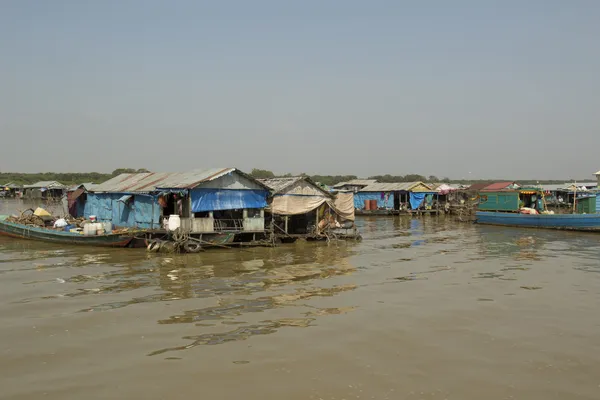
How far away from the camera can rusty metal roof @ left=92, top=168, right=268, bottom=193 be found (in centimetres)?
1902

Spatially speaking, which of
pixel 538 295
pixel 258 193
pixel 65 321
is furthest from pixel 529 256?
pixel 65 321

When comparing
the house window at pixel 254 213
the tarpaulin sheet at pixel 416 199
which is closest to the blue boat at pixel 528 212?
the tarpaulin sheet at pixel 416 199

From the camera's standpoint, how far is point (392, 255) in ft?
62.9

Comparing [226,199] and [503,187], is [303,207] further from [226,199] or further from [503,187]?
[503,187]

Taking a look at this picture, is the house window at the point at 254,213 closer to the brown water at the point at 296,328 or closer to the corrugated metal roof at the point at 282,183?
the corrugated metal roof at the point at 282,183

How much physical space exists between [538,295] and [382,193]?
3097 centimetres

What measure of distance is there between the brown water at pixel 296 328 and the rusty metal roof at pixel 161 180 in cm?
329

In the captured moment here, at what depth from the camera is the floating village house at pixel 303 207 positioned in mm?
20906

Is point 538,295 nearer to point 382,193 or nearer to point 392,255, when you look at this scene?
point 392,255

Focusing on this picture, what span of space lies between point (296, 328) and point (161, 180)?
45.7ft

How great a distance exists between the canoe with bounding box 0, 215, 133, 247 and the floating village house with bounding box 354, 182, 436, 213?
26.9 metres

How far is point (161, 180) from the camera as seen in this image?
2127 centimetres

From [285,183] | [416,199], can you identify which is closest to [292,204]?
[285,183]

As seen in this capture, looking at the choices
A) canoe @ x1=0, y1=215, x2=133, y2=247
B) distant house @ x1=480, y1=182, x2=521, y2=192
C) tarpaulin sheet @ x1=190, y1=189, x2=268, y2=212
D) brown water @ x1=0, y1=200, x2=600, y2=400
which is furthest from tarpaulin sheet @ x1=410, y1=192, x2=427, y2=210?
canoe @ x1=0, y1=215, x2=133, y2=247
